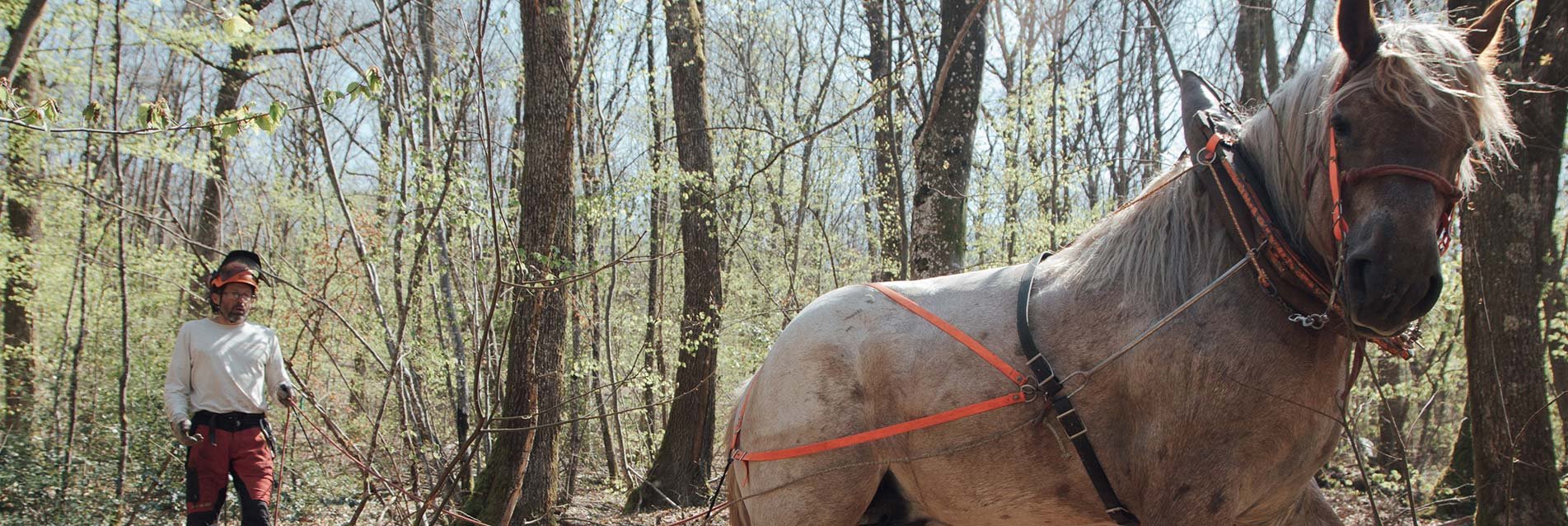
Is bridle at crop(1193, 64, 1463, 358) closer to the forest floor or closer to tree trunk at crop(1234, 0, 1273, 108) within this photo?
the forest floor

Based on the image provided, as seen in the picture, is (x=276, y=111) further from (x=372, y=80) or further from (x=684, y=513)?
(x=684, y=513)

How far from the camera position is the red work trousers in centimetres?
468

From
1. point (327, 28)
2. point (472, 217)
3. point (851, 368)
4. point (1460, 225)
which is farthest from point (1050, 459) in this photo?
point (327, 28)

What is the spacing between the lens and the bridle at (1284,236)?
1854 millimetres

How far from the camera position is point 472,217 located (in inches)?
282

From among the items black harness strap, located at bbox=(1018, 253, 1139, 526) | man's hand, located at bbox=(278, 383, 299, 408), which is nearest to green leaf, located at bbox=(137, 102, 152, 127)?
man's hand, located at bbox=(278, 383, 299, 408)

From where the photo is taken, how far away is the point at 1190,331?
2.08 meters

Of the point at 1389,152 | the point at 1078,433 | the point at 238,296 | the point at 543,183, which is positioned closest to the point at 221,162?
the point at 238,296

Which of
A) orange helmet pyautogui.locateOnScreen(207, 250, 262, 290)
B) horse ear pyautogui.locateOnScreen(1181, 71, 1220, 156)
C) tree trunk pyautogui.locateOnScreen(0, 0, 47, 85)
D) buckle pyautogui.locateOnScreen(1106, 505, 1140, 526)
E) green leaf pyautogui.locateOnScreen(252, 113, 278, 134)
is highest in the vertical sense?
tree trunk pyautogui.locateOnScreen(0, 0, 47, 85)

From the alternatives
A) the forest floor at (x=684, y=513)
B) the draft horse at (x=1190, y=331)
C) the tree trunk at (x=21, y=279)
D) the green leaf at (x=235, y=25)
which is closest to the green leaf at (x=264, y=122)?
the green leaf at (x=235, y=25)

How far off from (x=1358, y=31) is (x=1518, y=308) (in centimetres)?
364

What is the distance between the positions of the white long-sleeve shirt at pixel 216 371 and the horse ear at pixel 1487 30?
576 cm

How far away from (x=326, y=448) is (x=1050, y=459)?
12183mm

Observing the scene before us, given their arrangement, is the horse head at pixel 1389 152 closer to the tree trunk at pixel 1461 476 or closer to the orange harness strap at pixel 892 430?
the orange harness strap at pixel 892 430
